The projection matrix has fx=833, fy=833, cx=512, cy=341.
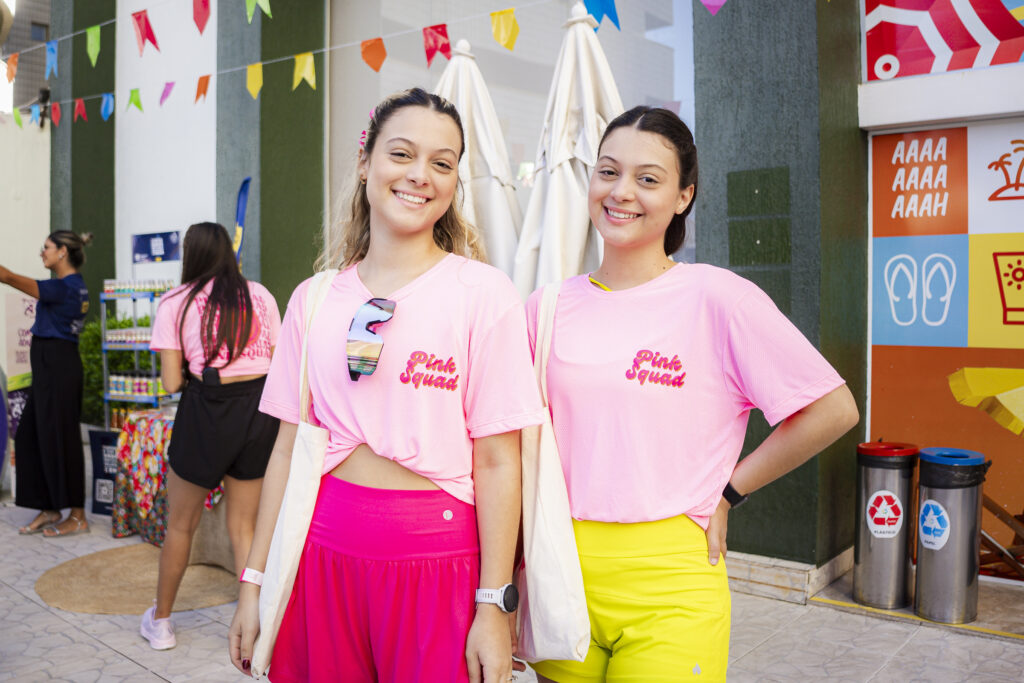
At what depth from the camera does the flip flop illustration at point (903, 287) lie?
4.81 metres

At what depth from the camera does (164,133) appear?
867cm

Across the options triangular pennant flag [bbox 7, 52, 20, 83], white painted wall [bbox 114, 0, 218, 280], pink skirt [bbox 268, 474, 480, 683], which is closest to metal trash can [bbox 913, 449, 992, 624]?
pink skirt [bbox 268, 474, 480, 683]

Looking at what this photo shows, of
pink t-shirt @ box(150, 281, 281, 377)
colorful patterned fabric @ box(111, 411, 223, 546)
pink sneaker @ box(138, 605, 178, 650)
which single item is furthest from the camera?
colorful patterned fabric @ box(111, 411, 223, 546)

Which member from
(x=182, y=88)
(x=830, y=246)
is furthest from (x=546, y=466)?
(x=182, y=88)

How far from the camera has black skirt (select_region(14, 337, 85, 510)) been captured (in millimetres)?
5840

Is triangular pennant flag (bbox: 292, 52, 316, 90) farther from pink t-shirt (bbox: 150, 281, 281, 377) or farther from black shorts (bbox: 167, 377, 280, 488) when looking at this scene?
black shorts (bbox: 167, 377, 280, 488)

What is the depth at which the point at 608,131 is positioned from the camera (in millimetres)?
1966

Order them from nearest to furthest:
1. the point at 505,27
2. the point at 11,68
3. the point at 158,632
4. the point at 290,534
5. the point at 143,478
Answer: the point at 290,534 → the point at 158,632 → the point at 505,27 → the point at 143,478 → the point at 11,68

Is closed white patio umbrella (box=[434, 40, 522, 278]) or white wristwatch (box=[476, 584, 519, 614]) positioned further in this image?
closed white patio umbrella (box=[434, 40, 522, 278])

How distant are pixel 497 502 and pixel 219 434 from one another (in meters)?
2.77

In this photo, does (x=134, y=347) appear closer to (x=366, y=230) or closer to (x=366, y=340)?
(x=366, y=230)

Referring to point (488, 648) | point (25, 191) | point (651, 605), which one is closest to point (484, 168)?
point (651, 605)

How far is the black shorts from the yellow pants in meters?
2.63

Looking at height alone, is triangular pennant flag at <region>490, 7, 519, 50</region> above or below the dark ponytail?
above
